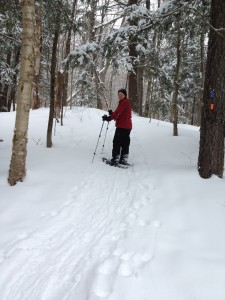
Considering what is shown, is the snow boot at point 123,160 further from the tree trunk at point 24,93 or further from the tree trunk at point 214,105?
the tree trunk at point 24,93

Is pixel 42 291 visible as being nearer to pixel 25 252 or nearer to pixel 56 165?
pixel 25 252

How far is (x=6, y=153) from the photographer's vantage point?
28.1ft

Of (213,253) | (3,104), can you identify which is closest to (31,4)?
(213,253)

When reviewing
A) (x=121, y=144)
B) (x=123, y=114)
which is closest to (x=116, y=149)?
(x=121, y=144)

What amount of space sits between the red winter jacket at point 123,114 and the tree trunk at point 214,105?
2.51 meters

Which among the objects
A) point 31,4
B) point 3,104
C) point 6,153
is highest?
point 31,4

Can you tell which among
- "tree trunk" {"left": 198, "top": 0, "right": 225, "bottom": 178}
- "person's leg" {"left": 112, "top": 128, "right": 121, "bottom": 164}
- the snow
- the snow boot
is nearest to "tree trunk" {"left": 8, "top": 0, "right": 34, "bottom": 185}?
the snow

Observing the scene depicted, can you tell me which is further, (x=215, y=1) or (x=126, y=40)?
(x=126, y=40)

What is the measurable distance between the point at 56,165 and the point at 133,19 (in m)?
4.49

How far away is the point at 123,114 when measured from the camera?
8.80 meters

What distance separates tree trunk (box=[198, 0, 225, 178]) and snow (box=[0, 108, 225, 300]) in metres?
0.41

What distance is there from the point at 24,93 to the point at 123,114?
3.45m

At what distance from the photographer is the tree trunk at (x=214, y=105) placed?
6.67 meters

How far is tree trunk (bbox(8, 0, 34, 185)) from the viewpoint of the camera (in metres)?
5.91
